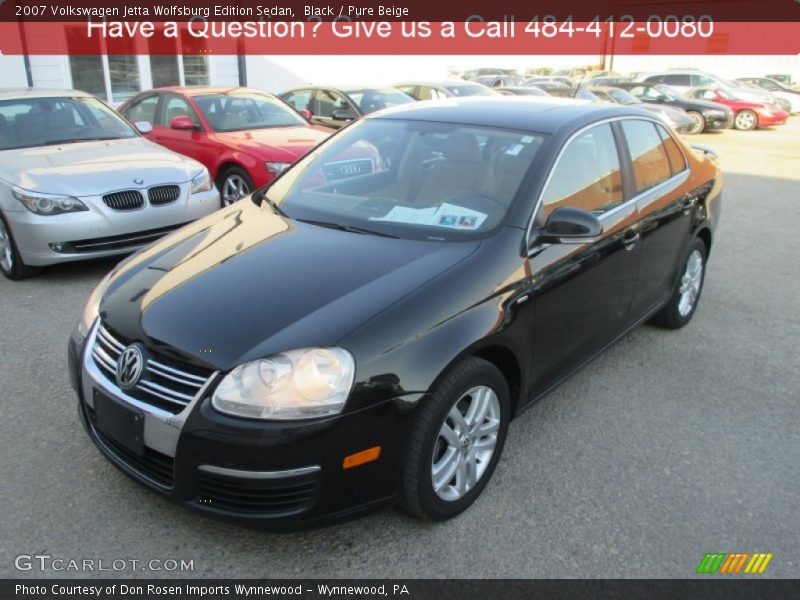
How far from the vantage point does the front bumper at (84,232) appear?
17.3 feet

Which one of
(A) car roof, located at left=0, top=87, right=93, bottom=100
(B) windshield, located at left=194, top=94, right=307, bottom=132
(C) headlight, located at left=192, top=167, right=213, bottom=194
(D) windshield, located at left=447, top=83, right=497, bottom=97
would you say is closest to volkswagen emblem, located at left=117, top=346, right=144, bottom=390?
(C) headlight, located at left=192, top=167, right=213, bottom=194

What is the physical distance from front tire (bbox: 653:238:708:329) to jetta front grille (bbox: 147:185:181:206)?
405 centimetres

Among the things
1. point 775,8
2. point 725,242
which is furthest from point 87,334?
point 775,8

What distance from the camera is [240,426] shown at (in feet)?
7.55

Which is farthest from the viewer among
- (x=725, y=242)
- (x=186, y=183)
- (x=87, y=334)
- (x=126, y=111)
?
(x=126, y=111)

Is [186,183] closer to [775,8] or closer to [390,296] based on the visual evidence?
[390,296]

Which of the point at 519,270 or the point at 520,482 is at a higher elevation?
the point at 519,270

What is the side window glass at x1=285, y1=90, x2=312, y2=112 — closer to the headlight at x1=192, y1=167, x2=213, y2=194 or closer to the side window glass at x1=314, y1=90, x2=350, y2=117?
the side window glass at x1=314, y1=90, x2=350, y2=117

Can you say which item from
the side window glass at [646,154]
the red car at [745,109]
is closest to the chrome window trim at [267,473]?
the side window glass at [646,154]

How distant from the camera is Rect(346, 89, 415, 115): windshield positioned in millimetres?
11094

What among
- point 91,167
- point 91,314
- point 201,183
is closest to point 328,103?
point 201,183

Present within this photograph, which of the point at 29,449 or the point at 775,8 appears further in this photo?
the point at 775,8

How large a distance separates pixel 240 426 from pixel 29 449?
153 cm

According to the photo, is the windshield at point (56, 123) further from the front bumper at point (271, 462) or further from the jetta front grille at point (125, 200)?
the front bumper at point (271, 462)
